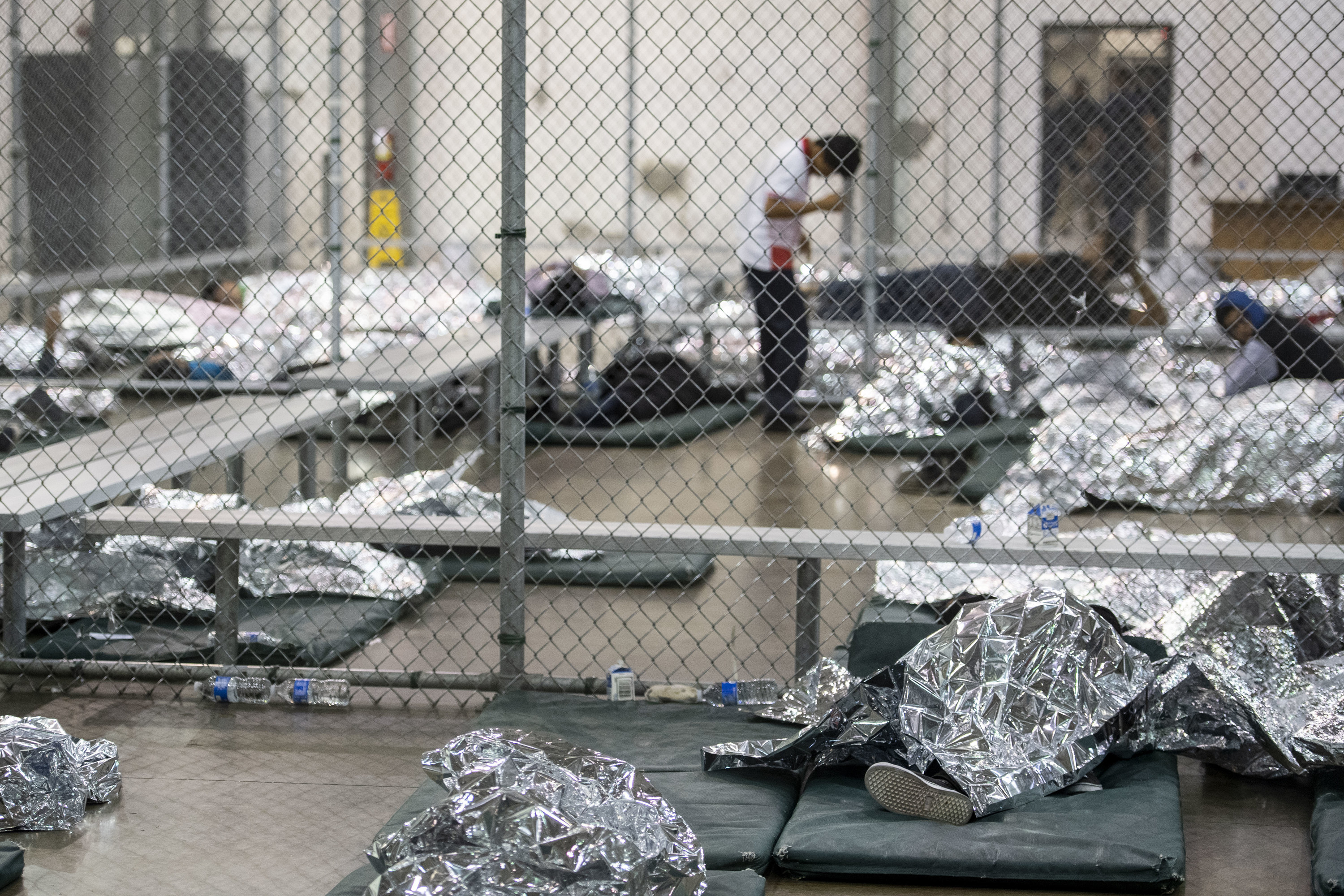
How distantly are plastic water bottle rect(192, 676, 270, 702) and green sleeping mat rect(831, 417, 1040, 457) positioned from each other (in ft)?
10.6

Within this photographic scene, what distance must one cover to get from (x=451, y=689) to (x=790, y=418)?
3.56 m

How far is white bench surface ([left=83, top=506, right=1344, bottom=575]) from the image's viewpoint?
305 cm

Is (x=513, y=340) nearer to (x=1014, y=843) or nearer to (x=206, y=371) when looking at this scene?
(x=1014, y=843)

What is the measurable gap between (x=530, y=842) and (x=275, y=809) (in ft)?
2.83

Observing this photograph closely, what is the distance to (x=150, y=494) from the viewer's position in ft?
13.8

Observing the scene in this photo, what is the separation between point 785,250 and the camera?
20.5 feet

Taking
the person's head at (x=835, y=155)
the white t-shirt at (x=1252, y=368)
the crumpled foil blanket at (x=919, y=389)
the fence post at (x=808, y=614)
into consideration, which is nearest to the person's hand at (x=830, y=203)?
the person's head at (x=835, y=155)

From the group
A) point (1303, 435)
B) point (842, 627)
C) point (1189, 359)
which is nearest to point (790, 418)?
point (1189, 359)

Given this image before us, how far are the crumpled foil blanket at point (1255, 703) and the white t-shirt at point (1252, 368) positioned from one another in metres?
2.88

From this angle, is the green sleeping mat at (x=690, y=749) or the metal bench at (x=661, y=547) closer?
the green sleeping mat at (x=690, y=749)

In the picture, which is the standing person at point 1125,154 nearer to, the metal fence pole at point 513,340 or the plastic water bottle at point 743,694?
the plastic water bottle at point 743,694

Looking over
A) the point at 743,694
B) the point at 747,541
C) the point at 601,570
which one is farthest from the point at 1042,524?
the point at 601,570

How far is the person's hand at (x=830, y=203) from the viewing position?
19.8 ft

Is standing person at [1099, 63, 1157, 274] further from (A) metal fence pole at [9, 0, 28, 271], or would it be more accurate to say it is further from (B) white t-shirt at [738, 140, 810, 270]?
(A) metal fence pole at [9, 0, 28, 271]
